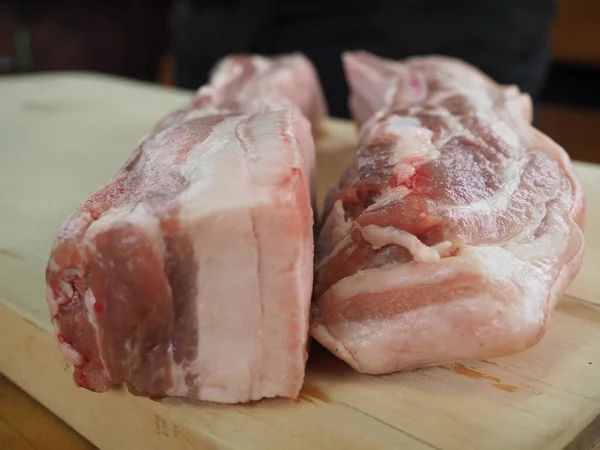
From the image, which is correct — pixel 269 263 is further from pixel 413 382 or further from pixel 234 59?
pixel 234 59

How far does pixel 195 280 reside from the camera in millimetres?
1065

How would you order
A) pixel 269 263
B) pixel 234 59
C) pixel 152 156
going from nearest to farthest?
pixel 269 263
pixel 152 156
pixel 234 59

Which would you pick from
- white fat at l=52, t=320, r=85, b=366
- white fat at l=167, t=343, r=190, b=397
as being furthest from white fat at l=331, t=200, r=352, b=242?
white fat at l=52, t=320, r=85, b=366

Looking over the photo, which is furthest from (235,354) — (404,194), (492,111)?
(492,111)

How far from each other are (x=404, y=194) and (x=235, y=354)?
16.0 inches

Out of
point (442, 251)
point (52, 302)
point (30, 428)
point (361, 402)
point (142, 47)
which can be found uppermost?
point (442, 251)

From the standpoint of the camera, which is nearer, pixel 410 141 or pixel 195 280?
pixel 195 280

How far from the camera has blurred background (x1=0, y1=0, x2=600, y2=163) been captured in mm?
4496

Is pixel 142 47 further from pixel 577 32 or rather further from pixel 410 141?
→ pixel 410 141

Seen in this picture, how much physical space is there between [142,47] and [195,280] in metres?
5.89

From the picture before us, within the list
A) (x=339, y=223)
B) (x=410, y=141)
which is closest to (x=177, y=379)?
(x=339, y=223)

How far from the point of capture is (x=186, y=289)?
1071 millimetres

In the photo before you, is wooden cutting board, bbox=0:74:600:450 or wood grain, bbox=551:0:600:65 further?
wood grain, bbox=551:0:600:65

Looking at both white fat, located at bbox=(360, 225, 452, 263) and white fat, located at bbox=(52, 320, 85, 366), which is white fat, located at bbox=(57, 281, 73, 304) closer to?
white fat, located at bbox=(52, 320, 85, 366)
